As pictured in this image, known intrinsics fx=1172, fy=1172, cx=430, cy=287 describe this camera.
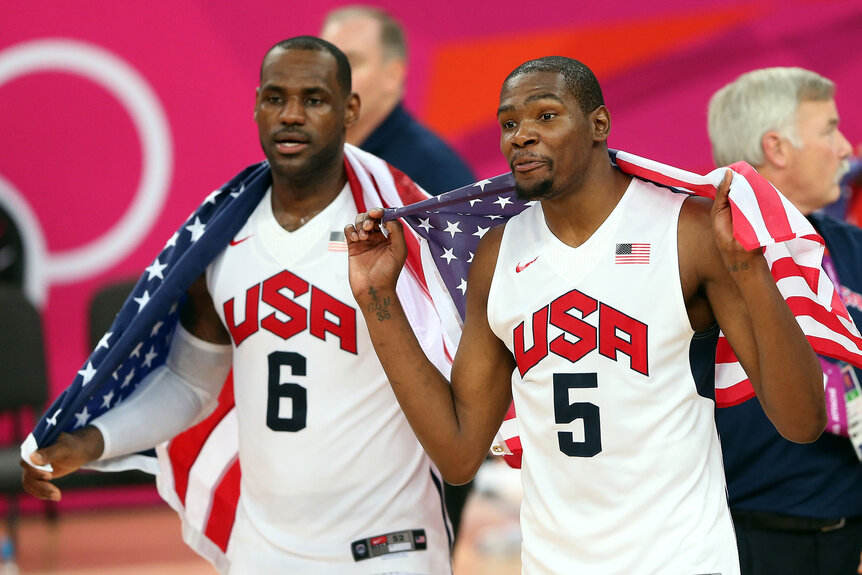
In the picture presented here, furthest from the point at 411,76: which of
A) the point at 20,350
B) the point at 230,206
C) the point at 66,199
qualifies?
the point at 230,206

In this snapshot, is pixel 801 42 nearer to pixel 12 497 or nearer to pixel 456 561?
pixel 456 561

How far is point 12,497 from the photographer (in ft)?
19.4

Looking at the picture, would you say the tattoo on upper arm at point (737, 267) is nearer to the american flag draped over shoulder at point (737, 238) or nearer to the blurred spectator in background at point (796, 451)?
the american flag draped over shoulder at point (737, 238)

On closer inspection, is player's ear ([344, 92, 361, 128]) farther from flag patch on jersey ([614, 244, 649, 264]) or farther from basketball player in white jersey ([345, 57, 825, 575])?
flag patch on jersey ([614, 244, 649, 264])

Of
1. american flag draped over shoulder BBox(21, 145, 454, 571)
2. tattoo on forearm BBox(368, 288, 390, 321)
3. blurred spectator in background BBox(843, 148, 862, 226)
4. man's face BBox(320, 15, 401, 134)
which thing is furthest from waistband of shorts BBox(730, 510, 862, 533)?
man's face BBox(320, 15, 401, 134)

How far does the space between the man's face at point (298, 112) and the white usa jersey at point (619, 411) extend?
78 centimetres

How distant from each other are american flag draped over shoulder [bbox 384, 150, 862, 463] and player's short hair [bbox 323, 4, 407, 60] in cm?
198

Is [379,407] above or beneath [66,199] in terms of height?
beneath

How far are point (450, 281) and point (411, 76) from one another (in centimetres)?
452

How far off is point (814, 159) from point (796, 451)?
837mm

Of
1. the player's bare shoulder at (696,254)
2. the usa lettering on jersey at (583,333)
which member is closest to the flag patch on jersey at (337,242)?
the usa lettering on jersey at (583,333)

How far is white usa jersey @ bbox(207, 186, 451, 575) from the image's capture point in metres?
2.97

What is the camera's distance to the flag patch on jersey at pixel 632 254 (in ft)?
8.11

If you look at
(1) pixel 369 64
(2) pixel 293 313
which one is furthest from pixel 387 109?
(2) pixel 293 313
